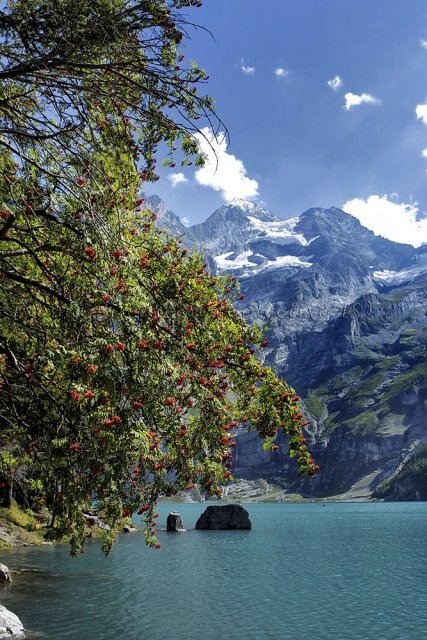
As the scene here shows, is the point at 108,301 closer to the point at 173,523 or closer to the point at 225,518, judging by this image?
the point at 173,523

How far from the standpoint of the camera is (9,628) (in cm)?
2234

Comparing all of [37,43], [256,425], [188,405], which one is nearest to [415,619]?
[256,425]

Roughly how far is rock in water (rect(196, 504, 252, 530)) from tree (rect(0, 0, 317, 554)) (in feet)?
334

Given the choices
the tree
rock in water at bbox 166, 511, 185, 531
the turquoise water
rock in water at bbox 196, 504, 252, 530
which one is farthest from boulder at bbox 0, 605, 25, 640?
rock in water at bbox 196, 504, 252, 530

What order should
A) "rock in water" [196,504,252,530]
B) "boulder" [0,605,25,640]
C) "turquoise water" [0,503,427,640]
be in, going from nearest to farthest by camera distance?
"boulder" [0,605,25,640] < "turquoise water" [0,503,427,640] < "rock in water" [196,504,252,530]

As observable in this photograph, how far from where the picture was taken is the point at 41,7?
8555 mm

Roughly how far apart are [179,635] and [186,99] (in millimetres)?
26269

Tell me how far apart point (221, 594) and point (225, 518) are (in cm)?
7217

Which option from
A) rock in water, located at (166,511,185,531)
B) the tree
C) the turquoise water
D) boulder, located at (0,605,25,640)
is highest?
the tree

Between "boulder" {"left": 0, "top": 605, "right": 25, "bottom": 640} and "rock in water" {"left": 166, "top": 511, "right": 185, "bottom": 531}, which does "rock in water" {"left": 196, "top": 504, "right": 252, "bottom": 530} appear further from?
"boulder" {"left": 0, "top": 605, "right": 25, "bottom": 640}

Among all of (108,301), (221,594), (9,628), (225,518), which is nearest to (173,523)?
(225,518)

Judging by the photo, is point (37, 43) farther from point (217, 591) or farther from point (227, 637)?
point (217, 591)

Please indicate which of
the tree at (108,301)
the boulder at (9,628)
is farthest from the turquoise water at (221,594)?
the tree at (108,301)

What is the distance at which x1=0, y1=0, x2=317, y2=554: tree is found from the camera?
8.22 metres
